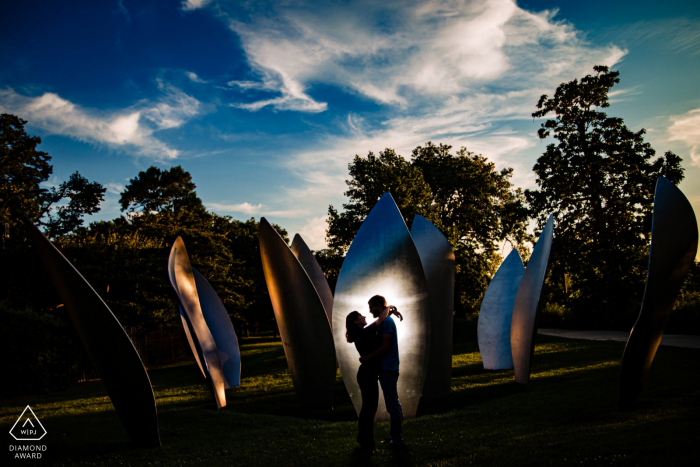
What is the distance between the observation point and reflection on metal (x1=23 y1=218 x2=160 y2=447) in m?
5.16

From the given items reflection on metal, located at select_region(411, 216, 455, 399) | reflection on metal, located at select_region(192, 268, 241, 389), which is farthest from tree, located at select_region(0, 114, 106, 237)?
reflection on metal, located at select_region(411, 216, 455, 399)

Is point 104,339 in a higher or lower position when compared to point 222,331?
higher

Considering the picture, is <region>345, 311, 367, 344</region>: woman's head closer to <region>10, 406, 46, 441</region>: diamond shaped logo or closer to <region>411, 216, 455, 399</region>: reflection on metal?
<region>411, 216, 455, 399</region>: reflection on metal

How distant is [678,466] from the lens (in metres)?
4.05

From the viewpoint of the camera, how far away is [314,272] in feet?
34.9

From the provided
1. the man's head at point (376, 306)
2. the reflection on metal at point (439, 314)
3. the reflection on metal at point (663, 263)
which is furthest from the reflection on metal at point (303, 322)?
the reflection on metal at point (663, 263)

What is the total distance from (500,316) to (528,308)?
7.84 ft

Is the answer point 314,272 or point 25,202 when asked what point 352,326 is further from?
point 25,202

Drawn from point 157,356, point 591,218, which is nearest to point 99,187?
point 157,356

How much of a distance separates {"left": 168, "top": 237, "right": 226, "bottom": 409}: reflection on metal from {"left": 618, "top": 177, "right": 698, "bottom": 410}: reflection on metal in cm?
683

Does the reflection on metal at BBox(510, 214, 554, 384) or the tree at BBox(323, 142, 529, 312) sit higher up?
the tree at BBox(323, 142, 529, 312)

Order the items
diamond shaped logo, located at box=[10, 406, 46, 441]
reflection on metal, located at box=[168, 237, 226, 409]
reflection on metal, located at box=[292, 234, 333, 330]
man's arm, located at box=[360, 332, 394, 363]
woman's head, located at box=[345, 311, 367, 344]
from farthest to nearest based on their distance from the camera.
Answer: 1. reflection on metal, located at box=[292, 234, 333, 330]
2. reflection on metal, located at box=[168, 237, 226, 409]
3. diamond shaped logo, located at box=[10, 406, 46, 441]
4. woman's head, located at box=[345, 311, 367, 344]
5. man's arm, located at box=[360, 332, 394, 363]

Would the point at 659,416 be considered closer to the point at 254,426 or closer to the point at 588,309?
the point at 254,426

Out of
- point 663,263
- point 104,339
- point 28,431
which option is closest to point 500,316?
point 663,263
